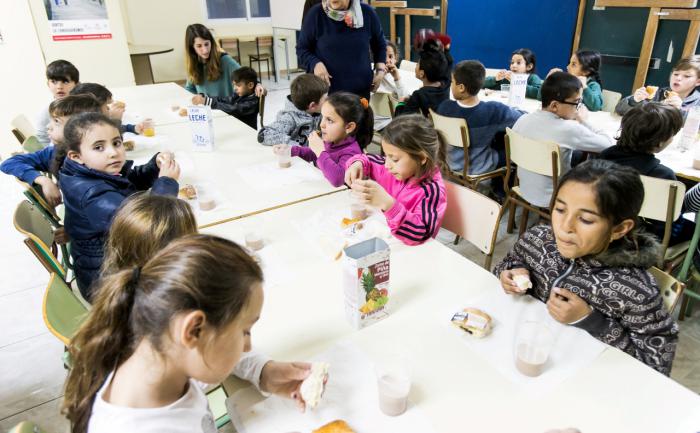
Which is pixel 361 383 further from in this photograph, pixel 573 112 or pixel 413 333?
pixel 573 112

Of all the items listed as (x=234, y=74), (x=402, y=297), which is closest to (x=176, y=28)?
(x=234, y=74)

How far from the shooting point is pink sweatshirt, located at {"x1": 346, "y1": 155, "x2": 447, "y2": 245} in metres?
1.66

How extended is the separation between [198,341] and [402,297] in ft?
2.31

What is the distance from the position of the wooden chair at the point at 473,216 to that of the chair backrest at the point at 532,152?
910mm

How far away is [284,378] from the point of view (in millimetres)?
1021

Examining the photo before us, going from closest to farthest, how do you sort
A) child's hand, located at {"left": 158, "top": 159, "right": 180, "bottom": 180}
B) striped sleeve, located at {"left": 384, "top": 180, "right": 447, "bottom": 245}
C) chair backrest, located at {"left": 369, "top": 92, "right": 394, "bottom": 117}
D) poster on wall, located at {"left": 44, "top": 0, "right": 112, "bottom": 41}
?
striped sleeve, located at {"left": 384, "top": 180, "right": 447, "bottom": 245} → child's hand, located at {"left": 158, "top": 159, "right": 180, "bottom": 180} → chair backrest, located at {"left": 369, "top": 92, "right": 394, "bottom": 117} → poster on wall, located at {"left": 44, "top": 0, "right": 112, "bottom": 41}

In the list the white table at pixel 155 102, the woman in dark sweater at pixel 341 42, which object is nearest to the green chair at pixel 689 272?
the woman in dark sweater at pixel 341 42

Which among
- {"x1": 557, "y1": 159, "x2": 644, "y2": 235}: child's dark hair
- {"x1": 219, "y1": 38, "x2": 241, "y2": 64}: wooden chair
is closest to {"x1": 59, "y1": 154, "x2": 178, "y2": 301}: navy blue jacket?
{"x1": 557, "y1": 159, "x2": 644, "y2": 235}: child's dark hair

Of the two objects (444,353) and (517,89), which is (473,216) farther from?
(517,89)

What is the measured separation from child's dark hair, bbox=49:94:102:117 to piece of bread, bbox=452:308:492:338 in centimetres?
233

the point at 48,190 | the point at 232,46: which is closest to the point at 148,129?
the point at 48,190

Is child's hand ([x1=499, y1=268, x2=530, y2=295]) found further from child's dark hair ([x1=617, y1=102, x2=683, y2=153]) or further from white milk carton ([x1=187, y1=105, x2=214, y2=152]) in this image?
white milk carton ([x1=187, y1=105, x2=214, y2=152])

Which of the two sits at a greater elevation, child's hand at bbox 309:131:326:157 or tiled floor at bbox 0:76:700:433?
child's hand at bbox 309:131:326:157

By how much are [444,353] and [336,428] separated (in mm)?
354
